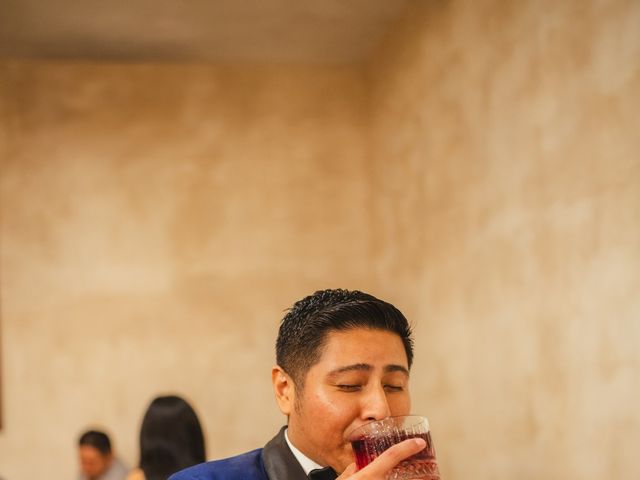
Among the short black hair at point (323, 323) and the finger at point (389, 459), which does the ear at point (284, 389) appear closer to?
the short black hair at point (323, 323)

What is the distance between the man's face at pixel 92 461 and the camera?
516cm

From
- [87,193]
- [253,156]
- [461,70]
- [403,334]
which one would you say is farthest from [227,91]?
[403,334]

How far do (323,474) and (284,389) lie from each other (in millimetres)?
172

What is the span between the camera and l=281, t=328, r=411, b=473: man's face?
1.37 m

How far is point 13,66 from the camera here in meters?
6.29

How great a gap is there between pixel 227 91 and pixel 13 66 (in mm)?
1622

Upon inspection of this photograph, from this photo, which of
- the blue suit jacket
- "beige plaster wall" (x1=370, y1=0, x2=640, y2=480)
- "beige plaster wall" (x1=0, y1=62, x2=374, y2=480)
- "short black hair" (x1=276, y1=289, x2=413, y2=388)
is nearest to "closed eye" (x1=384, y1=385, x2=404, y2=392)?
"short black hair" (x1=276, y1=289, x2=413, y2=388)

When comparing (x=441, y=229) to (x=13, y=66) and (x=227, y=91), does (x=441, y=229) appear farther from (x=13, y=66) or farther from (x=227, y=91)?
(x=13, y=66)

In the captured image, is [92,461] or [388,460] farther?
[92,461]

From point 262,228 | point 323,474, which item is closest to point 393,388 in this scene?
point 323,474

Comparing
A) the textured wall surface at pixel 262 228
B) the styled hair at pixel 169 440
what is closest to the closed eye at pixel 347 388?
the styled hair at pixel 169 440

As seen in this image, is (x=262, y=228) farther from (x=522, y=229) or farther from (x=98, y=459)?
(x=522, y=229)

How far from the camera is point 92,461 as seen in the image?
17.0 feet

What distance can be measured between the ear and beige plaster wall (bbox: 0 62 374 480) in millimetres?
4664
